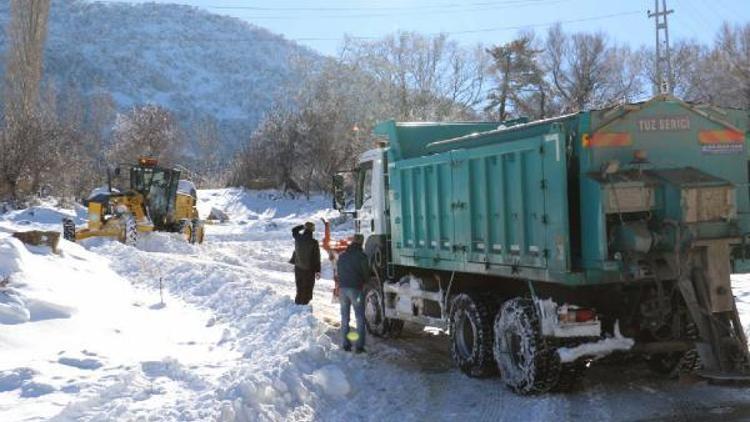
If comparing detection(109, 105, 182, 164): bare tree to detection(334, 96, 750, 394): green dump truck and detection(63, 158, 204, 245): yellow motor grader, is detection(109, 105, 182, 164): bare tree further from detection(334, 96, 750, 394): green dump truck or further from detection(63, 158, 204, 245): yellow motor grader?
detection(334, 96, 750, 394): green dump truck

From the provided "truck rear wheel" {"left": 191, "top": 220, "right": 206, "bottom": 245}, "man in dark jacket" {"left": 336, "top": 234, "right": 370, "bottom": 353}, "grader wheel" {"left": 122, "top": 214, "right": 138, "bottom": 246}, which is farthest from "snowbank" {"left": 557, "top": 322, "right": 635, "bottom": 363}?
"truck rear wheel" {"left": 191, "top": 220, "right": 206, "bottom": 245}

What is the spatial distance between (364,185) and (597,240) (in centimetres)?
570

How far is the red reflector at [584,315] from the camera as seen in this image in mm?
7309

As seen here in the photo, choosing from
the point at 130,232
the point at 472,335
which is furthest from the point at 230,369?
the point at 130,232

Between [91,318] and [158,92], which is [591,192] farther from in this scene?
[158,92]

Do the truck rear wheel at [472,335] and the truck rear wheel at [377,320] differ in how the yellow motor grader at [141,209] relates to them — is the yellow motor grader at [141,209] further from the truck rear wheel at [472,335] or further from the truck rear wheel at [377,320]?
the truck rear wheel at [472,335]

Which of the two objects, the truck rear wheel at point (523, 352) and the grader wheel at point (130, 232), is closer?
the truck rear wheel at point (523, 352)

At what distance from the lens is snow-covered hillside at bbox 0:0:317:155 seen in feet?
444

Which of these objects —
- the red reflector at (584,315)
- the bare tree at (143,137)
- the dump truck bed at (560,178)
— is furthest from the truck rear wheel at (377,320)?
the bare tree at (143,137)

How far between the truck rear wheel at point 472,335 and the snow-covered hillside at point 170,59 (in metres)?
111

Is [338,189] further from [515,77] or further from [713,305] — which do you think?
[515,77]

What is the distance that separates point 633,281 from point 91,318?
6850 mm

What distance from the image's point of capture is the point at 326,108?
45.8m

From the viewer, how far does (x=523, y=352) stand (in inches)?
303
